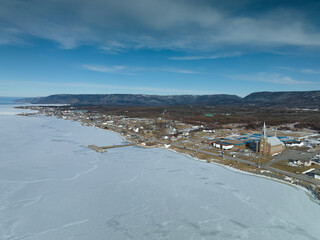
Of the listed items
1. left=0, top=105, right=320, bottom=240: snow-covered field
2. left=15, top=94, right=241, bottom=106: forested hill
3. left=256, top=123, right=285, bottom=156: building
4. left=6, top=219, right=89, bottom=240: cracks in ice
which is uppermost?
left=15, top=94, right=241, bottom=106: forested hill

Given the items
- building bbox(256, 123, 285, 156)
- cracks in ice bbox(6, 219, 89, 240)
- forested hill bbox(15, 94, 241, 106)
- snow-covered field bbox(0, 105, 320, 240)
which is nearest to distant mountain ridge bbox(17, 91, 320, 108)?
forested hill bbox(15, 94, 241, 106)

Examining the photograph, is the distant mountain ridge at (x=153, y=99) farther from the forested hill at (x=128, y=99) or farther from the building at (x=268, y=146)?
the building at (x=268, y=146)

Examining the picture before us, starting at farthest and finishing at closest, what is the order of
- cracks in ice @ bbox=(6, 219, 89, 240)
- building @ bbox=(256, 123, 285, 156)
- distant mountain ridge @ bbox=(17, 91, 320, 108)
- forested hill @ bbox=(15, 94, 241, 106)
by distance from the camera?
1. forested hill @ bbox=(15, 94, 241, 106)
2. distant mountain ridge @ bbox=(17, 91, 320, 108)
3. building @ bbox=(256, 123, 285, 156)
4. cracks in ice @ bbox=(6, 219, 89, 240)

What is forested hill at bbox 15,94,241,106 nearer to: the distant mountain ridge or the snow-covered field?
the distant mountain ridge

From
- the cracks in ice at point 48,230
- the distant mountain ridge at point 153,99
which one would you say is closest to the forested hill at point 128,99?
the distant mountain ridge at point 153,99

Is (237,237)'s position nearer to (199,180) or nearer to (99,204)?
(199,180)

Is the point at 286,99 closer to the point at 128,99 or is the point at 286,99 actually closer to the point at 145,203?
the point at 128,99

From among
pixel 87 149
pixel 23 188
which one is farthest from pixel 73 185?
pixel 87 149

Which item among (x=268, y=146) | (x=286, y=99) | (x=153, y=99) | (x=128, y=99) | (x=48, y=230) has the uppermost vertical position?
(x=286, y=99)

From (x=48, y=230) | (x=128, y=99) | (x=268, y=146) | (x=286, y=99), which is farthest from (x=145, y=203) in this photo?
(x=128, y=99)
